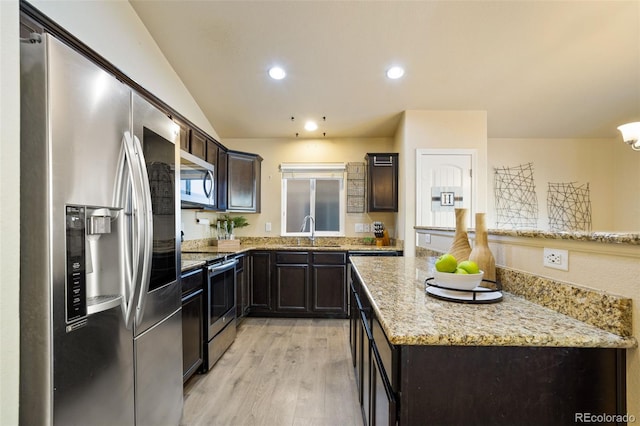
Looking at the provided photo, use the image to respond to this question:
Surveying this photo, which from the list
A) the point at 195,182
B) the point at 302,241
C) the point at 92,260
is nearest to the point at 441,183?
the point at 302,241

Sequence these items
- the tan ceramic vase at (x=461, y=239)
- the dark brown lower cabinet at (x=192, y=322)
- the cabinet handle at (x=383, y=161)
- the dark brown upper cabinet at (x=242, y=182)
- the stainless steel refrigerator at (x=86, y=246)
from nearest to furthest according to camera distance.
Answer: the stainless steel refrigerator at (x=86, y=246) → the tan ceramic vase at (x=461, y=239) → the dark brown lower cabinet at (x=192, y=322) → the dark brown upper cabinet at (x=242, y=182) → the cabinet handle at (x=383, y=161)

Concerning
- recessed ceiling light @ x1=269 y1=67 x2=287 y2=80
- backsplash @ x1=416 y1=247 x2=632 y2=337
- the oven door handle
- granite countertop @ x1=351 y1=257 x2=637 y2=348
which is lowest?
the oven door handle

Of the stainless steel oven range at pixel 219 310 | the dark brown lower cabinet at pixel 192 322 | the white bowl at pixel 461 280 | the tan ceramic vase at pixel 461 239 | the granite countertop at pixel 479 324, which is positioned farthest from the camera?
the stainless steel oven range at pixel 219 310

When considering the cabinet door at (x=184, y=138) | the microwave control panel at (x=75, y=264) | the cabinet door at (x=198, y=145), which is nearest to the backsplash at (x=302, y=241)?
the cabinet door at (x=198, y=145)

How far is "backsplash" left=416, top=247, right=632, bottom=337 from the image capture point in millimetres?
745

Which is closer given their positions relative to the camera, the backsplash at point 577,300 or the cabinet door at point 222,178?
the backsplash at point 577,300

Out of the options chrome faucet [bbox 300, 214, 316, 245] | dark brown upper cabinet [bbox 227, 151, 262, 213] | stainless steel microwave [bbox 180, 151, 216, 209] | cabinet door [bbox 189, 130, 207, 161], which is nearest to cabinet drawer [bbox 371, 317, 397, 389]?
stainless steel microwave [bbox 180, 151, 216, 209]

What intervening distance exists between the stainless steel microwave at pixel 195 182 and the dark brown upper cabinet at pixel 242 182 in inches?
24.4

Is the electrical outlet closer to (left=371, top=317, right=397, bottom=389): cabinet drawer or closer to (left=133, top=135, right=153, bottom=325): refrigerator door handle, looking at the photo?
(left=371, top=317, right=397, bottom=389): cabinet drawer

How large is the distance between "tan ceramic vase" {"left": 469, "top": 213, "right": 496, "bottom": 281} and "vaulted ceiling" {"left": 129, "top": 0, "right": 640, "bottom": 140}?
204 cm

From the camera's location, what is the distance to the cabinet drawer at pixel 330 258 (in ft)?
11.5

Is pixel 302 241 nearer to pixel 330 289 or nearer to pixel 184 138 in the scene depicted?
pixel 330 289

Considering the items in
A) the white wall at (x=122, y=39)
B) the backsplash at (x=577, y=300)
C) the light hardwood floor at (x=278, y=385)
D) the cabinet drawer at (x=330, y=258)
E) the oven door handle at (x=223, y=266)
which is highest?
the white wall at (x=122, y=39)
